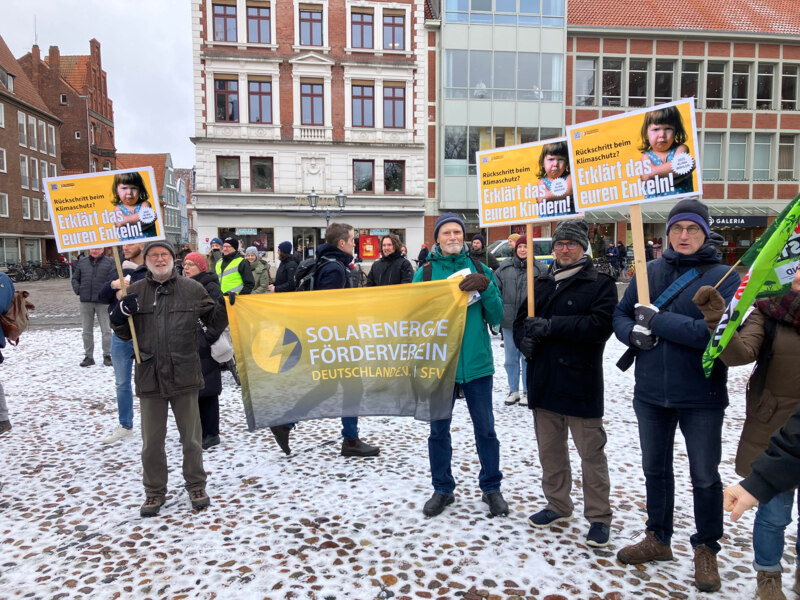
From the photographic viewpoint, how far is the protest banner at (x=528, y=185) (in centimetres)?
400

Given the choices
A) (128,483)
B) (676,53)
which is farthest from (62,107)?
(128,483)

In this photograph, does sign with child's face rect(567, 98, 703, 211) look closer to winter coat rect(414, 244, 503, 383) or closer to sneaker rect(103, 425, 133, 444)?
winter coat rect(414, 244, 503, 383)

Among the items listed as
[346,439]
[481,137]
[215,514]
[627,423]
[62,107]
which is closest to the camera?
[215,514]

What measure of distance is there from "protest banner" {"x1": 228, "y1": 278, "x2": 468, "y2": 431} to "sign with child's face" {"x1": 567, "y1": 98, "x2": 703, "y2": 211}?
1.19m

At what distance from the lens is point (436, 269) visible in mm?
4164

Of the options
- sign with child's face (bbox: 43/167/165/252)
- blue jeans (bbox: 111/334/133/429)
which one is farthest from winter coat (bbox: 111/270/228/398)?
blue jeans (bbox: 111/334/133/429)

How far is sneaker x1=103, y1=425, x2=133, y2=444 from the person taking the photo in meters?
5.54

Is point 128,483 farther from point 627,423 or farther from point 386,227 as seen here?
point 386,227

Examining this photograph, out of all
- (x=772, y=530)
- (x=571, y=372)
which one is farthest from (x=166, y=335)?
(x=772, y=530)

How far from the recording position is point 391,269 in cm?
710

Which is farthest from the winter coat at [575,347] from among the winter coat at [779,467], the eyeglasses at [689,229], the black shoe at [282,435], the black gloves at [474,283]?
the black shoe at [282,435]

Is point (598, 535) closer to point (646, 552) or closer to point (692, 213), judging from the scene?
point (646, 552)

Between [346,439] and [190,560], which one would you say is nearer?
[190,560]

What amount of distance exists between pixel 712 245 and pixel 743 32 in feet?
120
